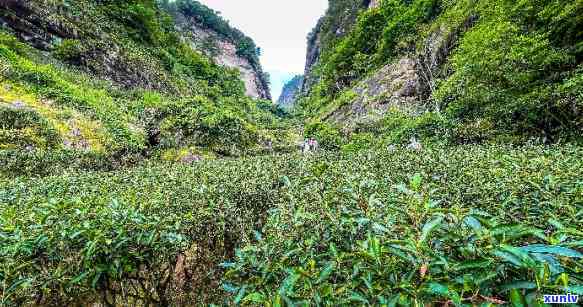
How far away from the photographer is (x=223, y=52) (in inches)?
2963

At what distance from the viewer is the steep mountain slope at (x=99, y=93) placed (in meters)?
12.1

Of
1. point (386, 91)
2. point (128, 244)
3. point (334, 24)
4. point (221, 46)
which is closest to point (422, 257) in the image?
point (128, 244)

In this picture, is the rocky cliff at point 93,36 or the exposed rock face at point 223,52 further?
the exposed rock face at point 223,52

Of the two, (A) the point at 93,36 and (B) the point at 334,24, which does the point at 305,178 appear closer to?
(A) the point at 93,36

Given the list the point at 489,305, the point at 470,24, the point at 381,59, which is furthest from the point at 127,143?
the point at 381,59

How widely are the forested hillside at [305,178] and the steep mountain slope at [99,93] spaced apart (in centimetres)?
12

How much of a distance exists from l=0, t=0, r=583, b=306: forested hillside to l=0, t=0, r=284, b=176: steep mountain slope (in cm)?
12

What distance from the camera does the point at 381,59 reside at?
32.6m

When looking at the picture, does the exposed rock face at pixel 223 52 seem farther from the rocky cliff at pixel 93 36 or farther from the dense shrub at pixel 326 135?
the dense shrub at pixel 326 135

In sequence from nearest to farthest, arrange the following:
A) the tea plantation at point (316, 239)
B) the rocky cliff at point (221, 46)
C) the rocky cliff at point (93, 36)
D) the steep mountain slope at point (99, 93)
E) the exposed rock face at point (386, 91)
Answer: the tea plantation at point (316, 239)
the steep mountain slope at point (99, 93)
the rocky cliff at point (93, 36)
the exposed rock face at point (386, 91)
the rocky cliff at point (221, 46)

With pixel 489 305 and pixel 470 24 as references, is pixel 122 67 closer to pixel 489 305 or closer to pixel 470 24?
pixel 470 24

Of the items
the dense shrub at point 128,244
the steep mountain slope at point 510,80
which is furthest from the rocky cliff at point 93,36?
the dense shrub at point 128,244

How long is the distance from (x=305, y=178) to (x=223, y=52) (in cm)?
7692

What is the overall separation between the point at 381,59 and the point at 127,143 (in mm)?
26269
